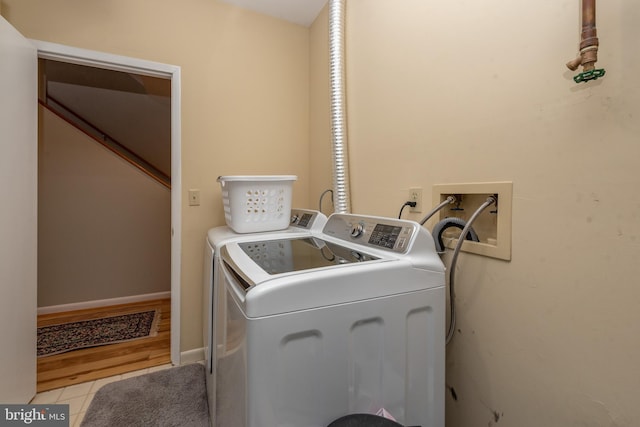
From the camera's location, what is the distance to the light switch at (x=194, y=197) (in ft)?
6.57

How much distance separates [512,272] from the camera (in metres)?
0.93

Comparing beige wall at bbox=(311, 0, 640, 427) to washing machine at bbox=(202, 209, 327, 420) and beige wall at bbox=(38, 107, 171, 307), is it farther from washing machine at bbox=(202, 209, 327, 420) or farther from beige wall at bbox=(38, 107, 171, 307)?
beige wall at bbox=(38, 107, 171, 307)

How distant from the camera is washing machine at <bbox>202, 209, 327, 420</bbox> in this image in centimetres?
121

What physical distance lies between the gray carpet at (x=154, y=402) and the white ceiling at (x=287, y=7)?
8.48 feet

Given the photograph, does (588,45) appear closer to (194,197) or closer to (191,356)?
(194,197)

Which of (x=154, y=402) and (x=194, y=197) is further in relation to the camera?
(x=194, y=197)

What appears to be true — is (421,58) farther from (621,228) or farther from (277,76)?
(277,76)

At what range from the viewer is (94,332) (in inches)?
96.7

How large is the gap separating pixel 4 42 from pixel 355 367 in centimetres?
203

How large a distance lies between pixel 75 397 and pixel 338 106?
2.29 m

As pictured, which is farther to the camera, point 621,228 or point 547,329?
point 547,329

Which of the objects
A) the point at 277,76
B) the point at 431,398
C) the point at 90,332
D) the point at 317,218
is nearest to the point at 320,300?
the point at 431,398

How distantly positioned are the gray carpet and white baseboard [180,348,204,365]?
0.10 metres

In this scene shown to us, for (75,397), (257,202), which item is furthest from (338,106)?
(75,397)
